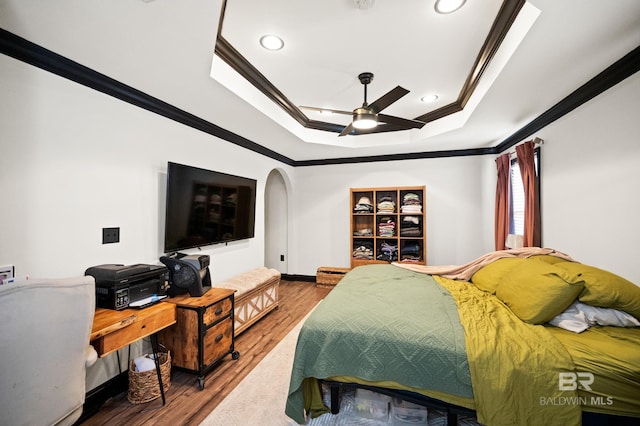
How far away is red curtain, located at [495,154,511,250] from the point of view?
3568 mm

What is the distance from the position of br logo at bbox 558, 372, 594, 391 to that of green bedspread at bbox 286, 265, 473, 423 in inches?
16.3

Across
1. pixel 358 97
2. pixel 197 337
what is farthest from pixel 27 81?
pixel 358 97

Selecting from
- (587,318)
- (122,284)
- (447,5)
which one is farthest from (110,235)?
(587,318)

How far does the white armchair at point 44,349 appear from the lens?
1.02m

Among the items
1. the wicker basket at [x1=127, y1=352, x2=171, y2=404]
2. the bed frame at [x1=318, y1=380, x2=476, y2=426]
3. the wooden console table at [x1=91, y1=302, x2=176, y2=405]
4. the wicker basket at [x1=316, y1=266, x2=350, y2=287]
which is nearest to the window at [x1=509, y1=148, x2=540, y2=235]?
the wicker basket at [x1=316, y1=266, x2=350, y2=287]

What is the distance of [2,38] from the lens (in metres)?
1.47

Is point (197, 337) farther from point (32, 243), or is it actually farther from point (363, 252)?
point (363, 252)

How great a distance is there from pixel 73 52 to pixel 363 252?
4125 mm

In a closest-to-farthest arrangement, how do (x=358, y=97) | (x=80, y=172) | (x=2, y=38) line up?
(x=2, y=38) < (x=80, y=172) < (x=358, y=97)

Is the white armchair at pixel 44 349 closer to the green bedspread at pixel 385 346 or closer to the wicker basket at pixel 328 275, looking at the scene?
the green bedspread at pixel 385 346

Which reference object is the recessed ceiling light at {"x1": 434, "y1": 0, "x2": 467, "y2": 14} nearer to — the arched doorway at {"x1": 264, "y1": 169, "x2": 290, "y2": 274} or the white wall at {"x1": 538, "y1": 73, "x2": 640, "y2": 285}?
the white wall at {"x1": 538, "y1": 73, "x2": 640, "y2": 285}

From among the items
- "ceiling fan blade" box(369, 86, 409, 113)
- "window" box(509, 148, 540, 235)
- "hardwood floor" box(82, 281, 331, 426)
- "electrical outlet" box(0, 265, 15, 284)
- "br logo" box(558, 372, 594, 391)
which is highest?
"ceiling fan blade" box(369, 86, 409, 113)

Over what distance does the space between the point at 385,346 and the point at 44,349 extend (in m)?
1.63

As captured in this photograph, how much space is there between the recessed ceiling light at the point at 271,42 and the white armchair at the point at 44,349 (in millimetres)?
1891
